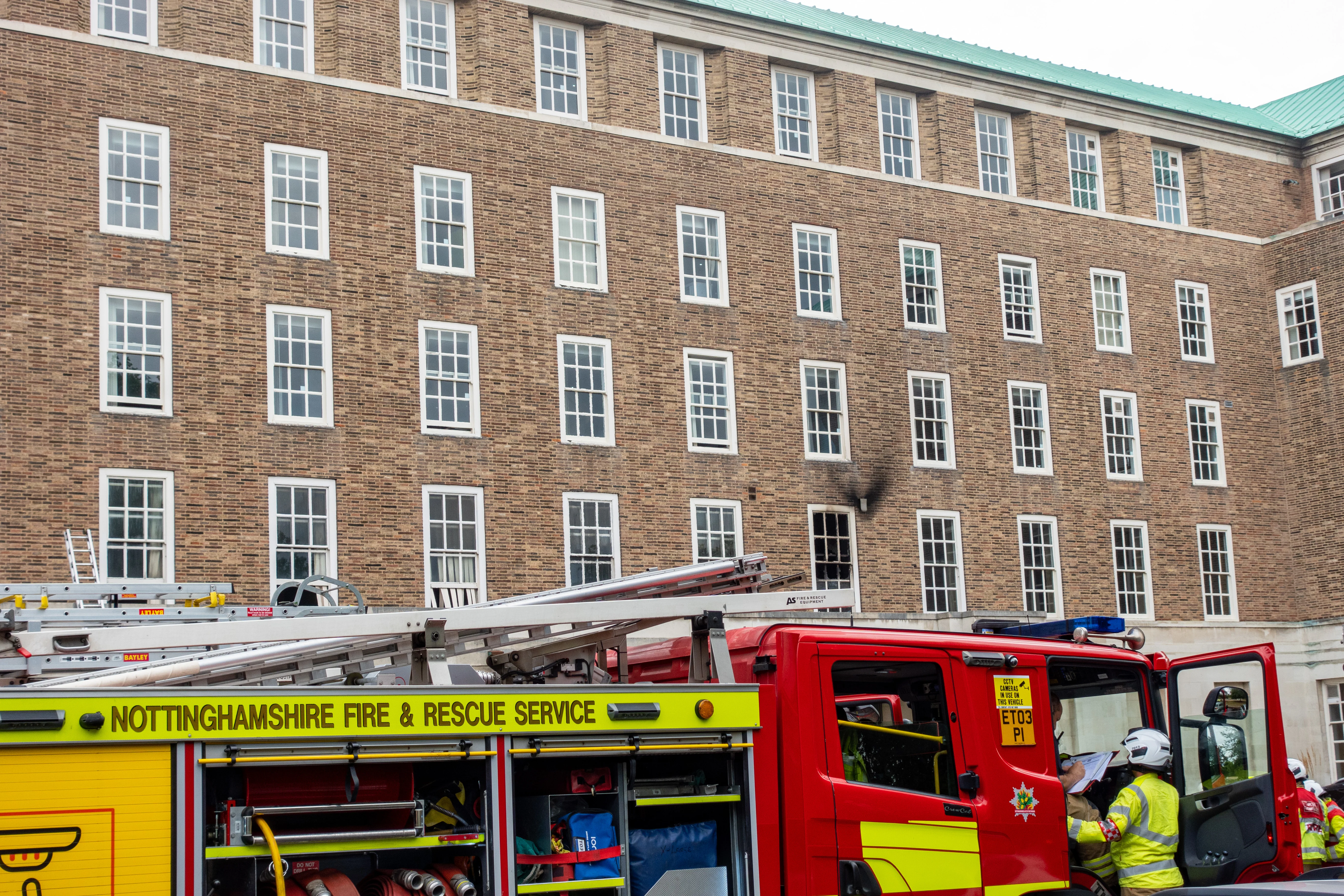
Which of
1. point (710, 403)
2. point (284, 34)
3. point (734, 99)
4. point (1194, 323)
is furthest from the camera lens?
point (1194, 323)

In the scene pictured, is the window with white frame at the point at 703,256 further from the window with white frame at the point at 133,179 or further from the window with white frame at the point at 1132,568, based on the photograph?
the window with white frame at the point at 1132,568

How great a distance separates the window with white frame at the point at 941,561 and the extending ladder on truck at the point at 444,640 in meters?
20.7

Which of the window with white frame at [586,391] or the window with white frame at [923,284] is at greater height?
the window with white frame at [923,284]

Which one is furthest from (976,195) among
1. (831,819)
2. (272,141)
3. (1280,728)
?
(831,819)

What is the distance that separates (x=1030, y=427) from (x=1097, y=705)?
2243 centimetres

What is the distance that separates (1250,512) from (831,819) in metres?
29.4

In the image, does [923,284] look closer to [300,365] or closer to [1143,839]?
[300,365]

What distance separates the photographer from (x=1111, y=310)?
33375 millimetres

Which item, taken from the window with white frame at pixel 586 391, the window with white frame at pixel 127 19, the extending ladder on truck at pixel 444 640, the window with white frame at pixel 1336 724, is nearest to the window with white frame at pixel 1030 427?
the window with white frame at pixel 1336 724

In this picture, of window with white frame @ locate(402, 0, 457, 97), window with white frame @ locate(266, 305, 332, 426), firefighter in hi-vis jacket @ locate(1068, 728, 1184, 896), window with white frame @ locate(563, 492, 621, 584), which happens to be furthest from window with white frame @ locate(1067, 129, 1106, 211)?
firefighter in hi-vis jacket @ locate(1068, 728, 1184, 896)

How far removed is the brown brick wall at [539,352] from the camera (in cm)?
2241

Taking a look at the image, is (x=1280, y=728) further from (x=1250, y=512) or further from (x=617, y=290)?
(x=1250, y=512)

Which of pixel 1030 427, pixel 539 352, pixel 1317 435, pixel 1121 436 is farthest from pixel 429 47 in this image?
pixel 1317 435

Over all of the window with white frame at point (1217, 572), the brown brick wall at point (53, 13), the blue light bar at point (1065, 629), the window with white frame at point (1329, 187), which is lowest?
the blue light bar at point (1065, 629)
